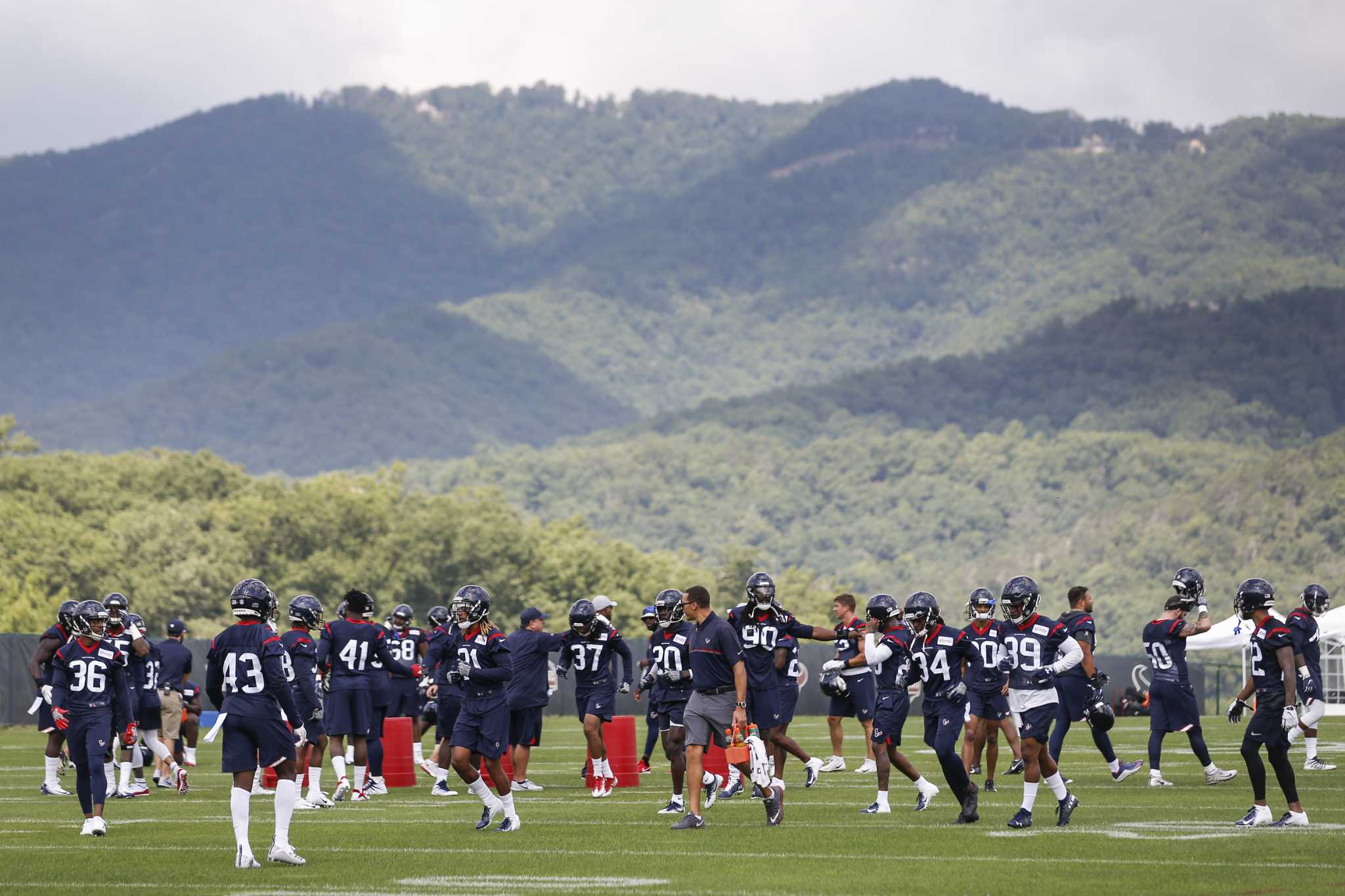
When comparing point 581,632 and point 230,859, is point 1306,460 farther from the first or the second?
point 230,859

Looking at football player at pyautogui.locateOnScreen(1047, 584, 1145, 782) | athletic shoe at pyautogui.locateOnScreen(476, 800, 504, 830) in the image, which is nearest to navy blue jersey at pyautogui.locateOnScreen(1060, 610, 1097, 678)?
football player at pyautogui.locateOnScreen(1047, 584, 1145, 782)

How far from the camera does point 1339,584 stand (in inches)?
3720

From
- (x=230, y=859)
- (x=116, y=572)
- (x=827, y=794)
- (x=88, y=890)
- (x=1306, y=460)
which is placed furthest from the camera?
(x=1306, y=460)

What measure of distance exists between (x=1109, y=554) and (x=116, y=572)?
59.3m

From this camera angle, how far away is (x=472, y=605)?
1823 cm

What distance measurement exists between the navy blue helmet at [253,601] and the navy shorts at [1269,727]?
820cm

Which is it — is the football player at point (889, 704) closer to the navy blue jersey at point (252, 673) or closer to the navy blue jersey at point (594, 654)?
the navy blue jersey at point (594, 654)

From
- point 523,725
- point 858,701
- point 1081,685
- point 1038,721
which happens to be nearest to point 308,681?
point 523,725

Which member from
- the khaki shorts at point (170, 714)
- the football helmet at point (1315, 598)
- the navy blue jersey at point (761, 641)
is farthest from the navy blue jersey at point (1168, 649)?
the khaki shorts at point (170, 714)

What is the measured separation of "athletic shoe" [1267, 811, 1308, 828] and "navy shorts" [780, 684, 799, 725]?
235 inches

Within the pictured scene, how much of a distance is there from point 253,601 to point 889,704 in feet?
22.0

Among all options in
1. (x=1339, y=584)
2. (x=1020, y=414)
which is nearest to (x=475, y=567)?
(x=1339, y=584)

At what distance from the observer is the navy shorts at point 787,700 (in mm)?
21250

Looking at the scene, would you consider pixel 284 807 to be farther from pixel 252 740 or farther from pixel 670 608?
pixel 670 608
